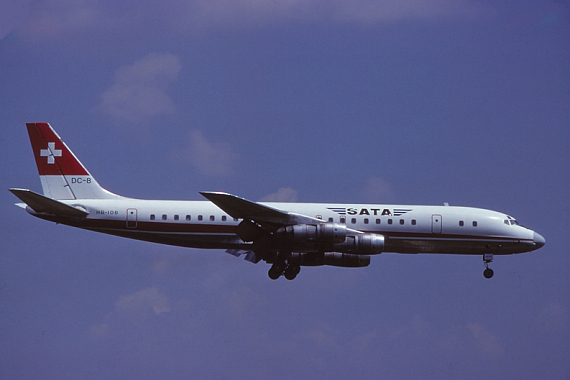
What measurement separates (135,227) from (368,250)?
13168 mm

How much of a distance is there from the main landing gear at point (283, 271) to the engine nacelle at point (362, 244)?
410cm

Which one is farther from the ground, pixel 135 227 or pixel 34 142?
pixel 34 142

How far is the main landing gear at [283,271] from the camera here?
4331 cm

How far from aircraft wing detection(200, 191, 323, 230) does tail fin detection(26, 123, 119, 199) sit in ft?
26.7

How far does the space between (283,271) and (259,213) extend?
494 cm

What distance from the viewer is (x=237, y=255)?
43906 mm

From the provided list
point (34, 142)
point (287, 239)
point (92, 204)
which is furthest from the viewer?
point (34, 142)

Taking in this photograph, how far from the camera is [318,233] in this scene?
4041cm

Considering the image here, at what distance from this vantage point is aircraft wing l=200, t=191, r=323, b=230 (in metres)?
39.8

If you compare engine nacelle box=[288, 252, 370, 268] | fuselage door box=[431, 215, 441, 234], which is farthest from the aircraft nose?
engine nacelle box=[288, 252, 370, 268]

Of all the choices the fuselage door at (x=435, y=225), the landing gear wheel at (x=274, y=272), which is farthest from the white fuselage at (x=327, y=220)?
the landing gear wheel at (x=274, y=272)

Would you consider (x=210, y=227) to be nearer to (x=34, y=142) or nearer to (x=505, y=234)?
(x=34, y=142)

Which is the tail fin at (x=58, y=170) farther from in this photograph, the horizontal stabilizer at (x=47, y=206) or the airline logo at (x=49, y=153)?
the horizontal stabilizer at (x=47, y=206)

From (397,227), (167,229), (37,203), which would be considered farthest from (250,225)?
(37,203)
